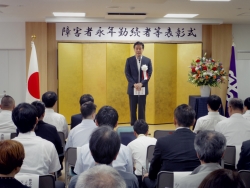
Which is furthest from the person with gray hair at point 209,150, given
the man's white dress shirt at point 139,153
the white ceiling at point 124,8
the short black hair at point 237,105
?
the white ceiling at point 124,8

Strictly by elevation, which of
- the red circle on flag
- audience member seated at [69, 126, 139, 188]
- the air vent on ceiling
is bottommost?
audience member seated at [69, 126, 139, 188]

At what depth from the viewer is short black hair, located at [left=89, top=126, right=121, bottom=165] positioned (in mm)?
2436

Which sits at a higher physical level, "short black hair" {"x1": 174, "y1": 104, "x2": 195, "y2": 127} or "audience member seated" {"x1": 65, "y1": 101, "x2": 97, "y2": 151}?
"short black hair" {"x1": 174, "y1": 104, "x2": 195, "y2": 127}

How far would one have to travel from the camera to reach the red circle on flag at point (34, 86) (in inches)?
324

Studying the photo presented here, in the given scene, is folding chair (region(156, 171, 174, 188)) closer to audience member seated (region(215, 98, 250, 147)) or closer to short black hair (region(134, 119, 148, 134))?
short black hair (region(134, 119, 148, 134))

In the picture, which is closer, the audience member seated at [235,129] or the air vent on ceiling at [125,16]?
the audience member seated at [235,129]

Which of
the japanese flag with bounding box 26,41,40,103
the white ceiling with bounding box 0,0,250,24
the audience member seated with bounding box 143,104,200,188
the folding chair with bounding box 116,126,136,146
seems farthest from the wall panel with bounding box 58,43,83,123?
the audience member seated with bounding box 143,104,200,188

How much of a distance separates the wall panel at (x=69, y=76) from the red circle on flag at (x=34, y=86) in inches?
49.7

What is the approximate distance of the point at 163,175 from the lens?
2812mm

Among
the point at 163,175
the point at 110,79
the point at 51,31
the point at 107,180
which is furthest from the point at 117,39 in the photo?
the point at 107,180

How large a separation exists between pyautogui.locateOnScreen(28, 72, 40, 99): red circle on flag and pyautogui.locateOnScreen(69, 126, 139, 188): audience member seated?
5964mm

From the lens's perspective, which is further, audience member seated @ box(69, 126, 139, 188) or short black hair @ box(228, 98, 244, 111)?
short black hair @ box(228, 98, 244, 111)

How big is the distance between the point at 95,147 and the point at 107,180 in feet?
3.50

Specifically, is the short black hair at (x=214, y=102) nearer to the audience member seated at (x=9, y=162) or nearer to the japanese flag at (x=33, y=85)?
the audience member seated at (x=9, y=162)
